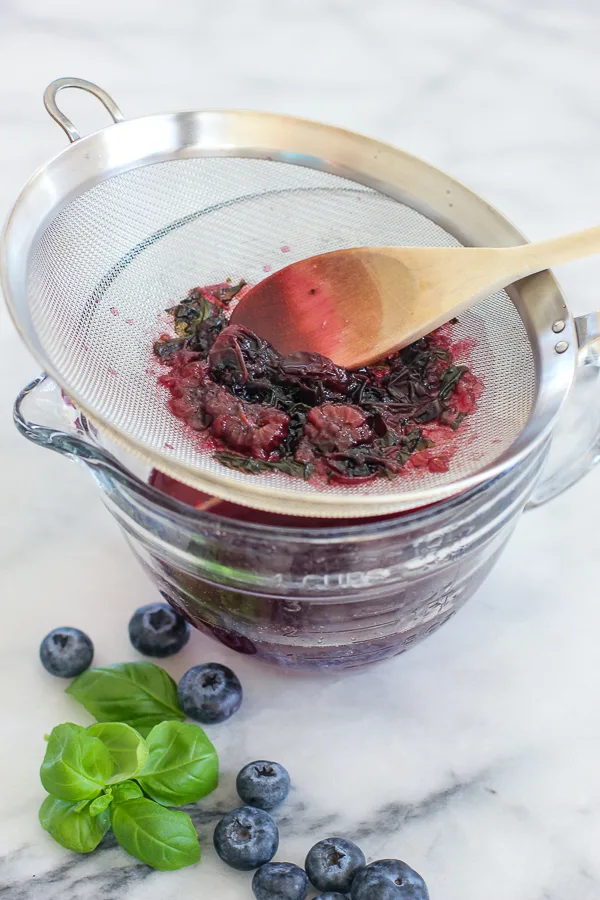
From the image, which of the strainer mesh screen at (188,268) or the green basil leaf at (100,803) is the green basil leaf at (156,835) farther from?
the strainer mesh screen at (188,268)

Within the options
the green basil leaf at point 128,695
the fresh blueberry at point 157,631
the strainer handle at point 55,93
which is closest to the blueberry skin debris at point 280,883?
the green basil leaf at point 128,695

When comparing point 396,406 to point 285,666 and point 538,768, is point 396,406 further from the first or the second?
point 538,768

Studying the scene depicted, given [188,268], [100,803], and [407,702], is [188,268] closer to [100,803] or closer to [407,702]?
[407,702]

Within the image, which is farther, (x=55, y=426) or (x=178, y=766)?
(x=55, y=426)

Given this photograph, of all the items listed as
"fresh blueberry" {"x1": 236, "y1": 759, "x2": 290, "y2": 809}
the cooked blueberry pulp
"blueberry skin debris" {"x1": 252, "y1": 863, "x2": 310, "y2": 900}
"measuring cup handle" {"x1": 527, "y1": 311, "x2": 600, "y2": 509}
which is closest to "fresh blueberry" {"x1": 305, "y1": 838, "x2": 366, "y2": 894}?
"blueberry skin debris" {"x1": 252, "y1": 863, "x2": 310, "y2": 900}

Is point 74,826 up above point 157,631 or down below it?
below

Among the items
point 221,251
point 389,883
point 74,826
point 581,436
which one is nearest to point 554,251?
point 581,436

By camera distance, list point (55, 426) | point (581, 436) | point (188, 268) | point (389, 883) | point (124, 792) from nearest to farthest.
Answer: point (389, 883) → point (124, 792) → point (55, 426) → point (581, 436) → point (188, 268)

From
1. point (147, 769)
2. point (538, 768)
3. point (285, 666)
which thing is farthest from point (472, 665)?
point (147, 769)
